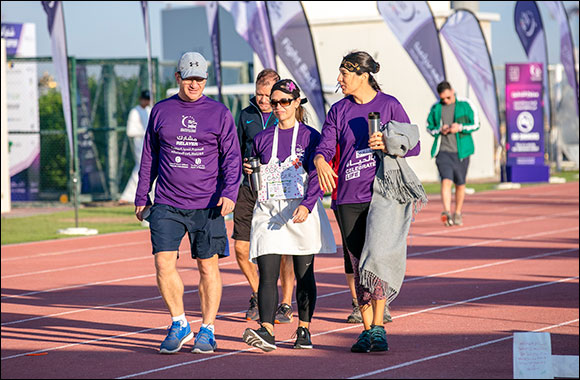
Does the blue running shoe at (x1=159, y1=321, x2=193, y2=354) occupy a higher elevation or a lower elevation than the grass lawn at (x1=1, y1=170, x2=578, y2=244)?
higher

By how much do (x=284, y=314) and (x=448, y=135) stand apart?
27.7 ft

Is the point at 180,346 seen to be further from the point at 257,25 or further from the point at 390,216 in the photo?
the point at 257,25

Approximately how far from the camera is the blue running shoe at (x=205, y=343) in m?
7.70

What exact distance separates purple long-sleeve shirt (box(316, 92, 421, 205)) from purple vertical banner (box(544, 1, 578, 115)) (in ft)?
75.1

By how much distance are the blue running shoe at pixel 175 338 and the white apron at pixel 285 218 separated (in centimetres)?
71

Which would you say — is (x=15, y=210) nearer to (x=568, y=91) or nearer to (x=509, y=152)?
(x=509, y=152)

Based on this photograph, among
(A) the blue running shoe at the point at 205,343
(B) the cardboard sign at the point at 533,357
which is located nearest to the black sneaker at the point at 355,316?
(A) the blue running shoe at the point at 205,343

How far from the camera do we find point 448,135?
1692 cm

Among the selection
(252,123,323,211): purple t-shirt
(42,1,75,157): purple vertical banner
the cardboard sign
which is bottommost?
the cardboard sign

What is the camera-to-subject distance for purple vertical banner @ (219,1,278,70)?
20578 mm

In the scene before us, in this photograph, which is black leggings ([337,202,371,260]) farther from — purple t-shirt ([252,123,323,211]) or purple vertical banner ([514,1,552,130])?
purple vertical banner ([514,1,552,130])

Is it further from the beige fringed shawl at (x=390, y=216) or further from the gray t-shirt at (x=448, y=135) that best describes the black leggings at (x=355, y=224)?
the gray t-shirt at (x=448, y=135)

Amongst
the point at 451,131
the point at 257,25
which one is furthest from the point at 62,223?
the point at 451,131

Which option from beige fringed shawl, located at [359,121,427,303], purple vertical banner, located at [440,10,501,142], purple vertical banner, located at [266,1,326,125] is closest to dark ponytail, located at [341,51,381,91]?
beige fringed shawl, located at [359,121,427,303]
